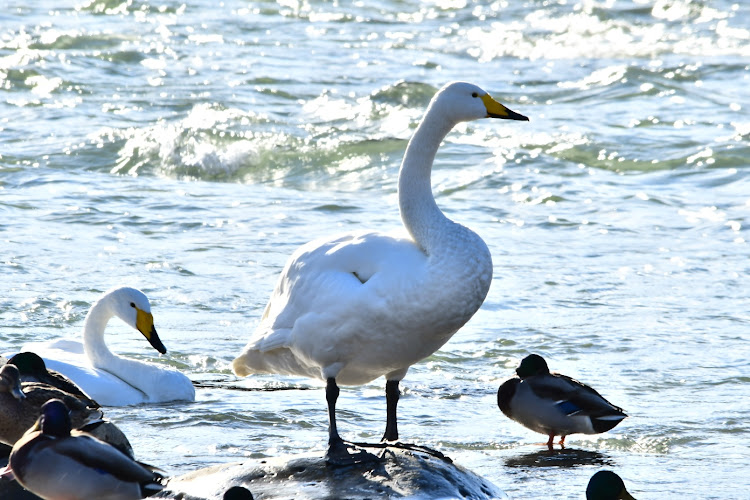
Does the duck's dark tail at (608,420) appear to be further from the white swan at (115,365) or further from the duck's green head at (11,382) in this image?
the duck's green head at (11,382)

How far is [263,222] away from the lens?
1293 cm

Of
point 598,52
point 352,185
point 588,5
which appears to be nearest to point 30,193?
point 352,185

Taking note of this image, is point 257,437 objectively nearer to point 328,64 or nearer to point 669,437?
point 669,437

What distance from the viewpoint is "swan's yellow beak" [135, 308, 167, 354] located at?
834cm

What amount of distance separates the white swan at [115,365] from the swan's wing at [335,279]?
5.71ft

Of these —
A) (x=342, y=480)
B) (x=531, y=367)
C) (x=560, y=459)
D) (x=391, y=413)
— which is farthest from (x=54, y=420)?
(x=531, y=367)

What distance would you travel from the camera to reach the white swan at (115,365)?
784cm

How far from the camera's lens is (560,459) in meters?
6.92

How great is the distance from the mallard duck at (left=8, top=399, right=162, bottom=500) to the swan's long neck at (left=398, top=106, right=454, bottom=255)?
1744 millimetres

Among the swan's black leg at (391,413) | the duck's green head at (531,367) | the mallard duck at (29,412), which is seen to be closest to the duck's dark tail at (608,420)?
the duck's green head at (531,367)

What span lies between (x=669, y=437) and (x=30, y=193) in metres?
8.78

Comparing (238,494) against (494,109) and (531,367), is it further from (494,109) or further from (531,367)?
(531,367)

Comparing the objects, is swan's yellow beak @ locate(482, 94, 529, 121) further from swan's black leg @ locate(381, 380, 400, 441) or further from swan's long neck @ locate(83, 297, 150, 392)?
swan's long neck @ locate(83, 297, 150, 392)

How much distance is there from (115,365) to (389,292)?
10.5ft
